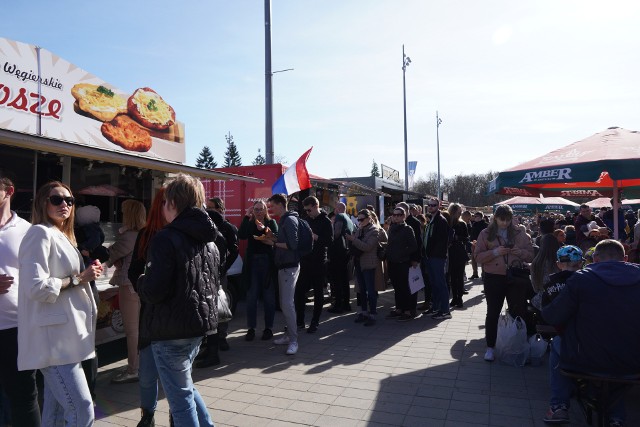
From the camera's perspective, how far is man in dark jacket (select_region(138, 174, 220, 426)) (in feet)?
8.29

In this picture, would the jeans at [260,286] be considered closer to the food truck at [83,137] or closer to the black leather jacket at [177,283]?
the food truck at [83,137]

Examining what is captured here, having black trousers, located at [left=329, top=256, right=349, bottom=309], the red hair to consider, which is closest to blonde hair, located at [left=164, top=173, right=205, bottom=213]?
the red hair

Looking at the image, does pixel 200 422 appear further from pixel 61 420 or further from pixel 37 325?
pixel 37 325

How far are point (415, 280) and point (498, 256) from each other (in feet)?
7.26

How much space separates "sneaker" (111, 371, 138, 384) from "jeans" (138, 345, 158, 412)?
127 cm

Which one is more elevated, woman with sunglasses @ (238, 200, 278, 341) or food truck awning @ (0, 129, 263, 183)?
food truck awning @ (0, 129, 263, 183)

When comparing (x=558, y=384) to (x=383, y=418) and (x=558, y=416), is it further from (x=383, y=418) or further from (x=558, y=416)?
(x=383, y=418)

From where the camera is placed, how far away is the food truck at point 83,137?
4.84 meters

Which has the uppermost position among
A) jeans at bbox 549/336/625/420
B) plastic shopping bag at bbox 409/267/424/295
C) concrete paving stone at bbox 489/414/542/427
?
plastic shopping bag at bbox 409/267/424/295

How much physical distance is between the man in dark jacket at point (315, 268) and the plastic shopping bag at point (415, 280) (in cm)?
154

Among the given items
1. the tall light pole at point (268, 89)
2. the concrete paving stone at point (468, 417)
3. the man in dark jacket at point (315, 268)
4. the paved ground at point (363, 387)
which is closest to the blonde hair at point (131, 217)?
the paved ground at point (363, 387)

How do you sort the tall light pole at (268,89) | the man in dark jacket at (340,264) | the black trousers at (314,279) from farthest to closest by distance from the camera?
the tall light pole at (268,89), the man in dark jacket at (340,264), the black trousers at (314,279)

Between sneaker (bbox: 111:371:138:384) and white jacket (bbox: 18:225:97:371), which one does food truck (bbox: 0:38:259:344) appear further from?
white jacket (bbox: 18:225:97:371)

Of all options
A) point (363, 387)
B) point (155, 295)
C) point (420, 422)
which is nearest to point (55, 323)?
point (155, 295)
